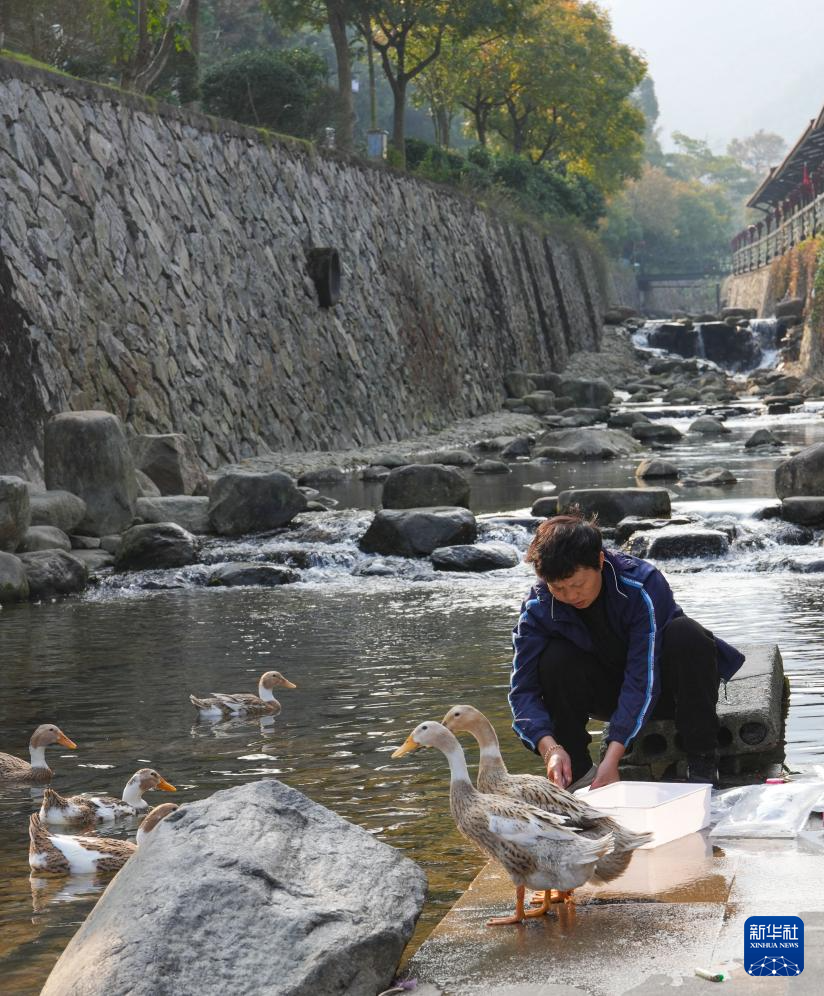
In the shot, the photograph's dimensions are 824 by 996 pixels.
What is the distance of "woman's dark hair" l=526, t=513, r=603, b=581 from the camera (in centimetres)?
504

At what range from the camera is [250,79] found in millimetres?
29562

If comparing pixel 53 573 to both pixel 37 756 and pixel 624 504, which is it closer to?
pixel 624 504

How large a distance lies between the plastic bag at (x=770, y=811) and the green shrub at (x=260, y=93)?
25910 millimetres

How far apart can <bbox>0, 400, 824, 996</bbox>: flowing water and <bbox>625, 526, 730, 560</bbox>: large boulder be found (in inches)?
9.8

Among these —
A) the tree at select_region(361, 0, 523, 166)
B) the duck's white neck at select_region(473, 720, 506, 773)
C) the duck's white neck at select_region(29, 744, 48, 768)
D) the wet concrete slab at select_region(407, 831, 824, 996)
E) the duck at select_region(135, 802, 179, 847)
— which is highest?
the tree at select_region(361, 0, 523, 166)

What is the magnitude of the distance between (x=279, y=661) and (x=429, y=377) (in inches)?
924

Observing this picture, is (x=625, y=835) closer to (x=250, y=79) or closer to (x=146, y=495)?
(x=146, y=495)

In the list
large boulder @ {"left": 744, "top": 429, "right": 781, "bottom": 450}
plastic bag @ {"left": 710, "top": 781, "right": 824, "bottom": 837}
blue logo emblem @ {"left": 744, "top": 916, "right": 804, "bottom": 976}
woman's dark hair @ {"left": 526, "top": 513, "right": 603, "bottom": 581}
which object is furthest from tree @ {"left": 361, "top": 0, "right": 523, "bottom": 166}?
blue logo emblem @ {"left": 744, "top": 916, "right": 804, "bottom": 976}

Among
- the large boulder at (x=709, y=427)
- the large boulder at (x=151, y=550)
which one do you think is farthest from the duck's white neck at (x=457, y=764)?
the large boulder at (x=709, y=427)

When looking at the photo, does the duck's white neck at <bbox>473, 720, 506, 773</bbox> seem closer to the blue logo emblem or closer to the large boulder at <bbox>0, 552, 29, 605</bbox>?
the blue logo emblem

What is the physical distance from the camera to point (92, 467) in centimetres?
1658

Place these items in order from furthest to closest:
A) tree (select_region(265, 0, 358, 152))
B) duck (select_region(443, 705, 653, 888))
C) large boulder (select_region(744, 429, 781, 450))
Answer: tree (select_region(265, 0, 358, 152)), large boulder (select_region(744, 429, 781, 450)), duck (select_region(443, 705, 653, 888))

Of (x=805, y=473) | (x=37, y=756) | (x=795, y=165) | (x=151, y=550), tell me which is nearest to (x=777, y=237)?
(x=795, y=165)

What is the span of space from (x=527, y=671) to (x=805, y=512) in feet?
35.8
